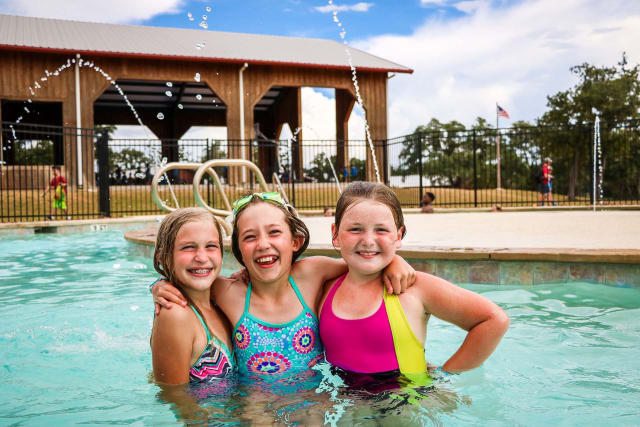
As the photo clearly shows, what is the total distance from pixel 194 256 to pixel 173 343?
0.35 metres

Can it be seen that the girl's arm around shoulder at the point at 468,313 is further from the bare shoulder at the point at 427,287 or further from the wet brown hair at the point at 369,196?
the wet brown hair at the point at 369,196

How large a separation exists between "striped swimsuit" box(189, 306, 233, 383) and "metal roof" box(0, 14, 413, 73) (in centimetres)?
1832

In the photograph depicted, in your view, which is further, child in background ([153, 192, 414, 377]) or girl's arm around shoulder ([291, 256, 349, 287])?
girl's arm around shoulder ([291, 256, 349, 287])

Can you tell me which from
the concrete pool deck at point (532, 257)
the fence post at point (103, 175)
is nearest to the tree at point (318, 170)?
the fence post at point (103, 175)

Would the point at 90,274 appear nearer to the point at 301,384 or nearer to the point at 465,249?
the point at 465,249

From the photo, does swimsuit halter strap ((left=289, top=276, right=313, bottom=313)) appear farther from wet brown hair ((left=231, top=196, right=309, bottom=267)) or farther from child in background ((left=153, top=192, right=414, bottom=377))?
wet brown hair ((left=231, top=196, right=309, bottom=267))

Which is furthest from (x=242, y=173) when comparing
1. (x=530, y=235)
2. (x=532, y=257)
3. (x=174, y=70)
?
(x=532, y=257)

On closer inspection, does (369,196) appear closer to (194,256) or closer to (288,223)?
(288,223)

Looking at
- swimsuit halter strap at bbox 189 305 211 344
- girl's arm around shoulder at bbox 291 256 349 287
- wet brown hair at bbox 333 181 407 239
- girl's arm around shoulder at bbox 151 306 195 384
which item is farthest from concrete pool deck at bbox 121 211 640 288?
girl's arm around shoulder at bbox 151 306 195 384

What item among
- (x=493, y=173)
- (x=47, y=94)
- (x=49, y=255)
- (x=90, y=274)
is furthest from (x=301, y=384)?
(x=493, y=173)

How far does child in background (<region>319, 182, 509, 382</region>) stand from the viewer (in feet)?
7.01

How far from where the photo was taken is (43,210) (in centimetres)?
1488

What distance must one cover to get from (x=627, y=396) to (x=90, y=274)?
568 cm

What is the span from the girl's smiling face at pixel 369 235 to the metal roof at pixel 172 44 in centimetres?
1846
